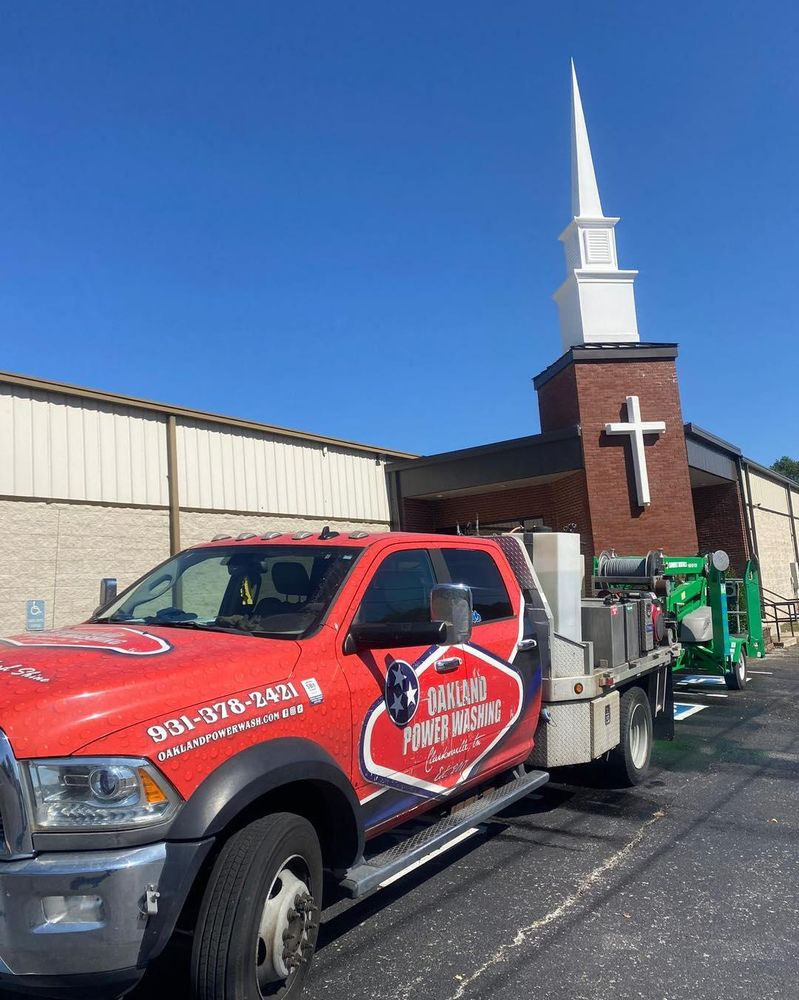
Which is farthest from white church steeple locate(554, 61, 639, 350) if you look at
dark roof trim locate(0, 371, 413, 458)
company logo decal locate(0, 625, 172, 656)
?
company logo decal locate(0, 625, 172, 656)

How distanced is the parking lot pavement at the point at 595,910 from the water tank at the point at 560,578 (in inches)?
57.9

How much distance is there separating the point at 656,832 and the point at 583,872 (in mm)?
997

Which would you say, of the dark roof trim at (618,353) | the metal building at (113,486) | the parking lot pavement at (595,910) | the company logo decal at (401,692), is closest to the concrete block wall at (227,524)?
the metal building at (113,486)

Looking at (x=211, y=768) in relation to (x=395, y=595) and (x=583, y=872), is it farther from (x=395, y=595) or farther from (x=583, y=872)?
(x=583, y=872)

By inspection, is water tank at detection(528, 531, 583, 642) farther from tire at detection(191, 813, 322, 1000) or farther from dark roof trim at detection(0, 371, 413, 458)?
dark roof trim at detection(0, 371, 413, 458)

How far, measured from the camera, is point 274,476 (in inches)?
571

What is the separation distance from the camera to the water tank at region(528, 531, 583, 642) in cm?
561

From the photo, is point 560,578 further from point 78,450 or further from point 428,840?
point 78,450

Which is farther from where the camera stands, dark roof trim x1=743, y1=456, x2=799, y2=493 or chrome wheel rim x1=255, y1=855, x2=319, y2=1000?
dark roof trim x1=743, y1=456, x2=799, y2=493

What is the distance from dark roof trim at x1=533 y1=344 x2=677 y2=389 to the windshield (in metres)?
12.5

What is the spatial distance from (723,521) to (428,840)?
19.2 metres

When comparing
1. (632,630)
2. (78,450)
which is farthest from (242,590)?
(78,450)

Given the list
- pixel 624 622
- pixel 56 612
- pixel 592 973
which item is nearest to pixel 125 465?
pixel 56 612

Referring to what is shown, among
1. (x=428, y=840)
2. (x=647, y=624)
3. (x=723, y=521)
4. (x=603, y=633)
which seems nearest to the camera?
(x=428, y=840)
